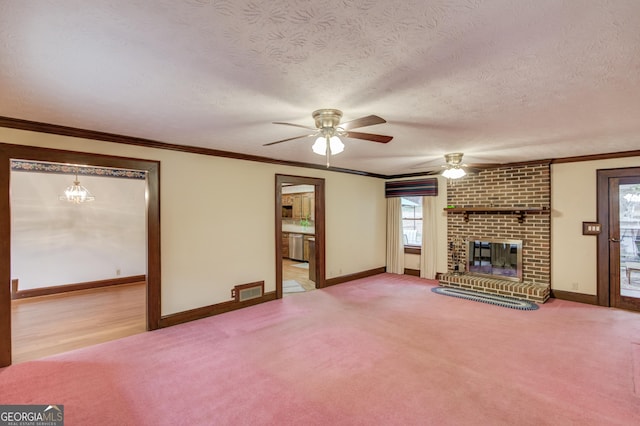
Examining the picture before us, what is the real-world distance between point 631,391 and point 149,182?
5.25 meters

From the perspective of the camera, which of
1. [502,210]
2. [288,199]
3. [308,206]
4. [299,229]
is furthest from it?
[288,199]

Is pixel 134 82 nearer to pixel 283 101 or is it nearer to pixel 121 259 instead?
pixel 283 101

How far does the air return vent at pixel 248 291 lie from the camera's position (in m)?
4.75

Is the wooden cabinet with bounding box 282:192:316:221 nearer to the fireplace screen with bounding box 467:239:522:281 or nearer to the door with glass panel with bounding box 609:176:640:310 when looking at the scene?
the fireplace screen with bounding box 467:239:522:281

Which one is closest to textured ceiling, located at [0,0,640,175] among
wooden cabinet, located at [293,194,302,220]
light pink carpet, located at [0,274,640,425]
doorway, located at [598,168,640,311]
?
doorway, located at [598,168,640,311]

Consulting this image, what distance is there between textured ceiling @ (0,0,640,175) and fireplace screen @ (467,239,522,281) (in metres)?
2.72

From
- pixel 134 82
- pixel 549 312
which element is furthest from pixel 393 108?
pixel 549 312

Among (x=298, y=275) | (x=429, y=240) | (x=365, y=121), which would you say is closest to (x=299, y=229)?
(x=298, y=275)

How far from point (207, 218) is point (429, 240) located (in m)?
4.55

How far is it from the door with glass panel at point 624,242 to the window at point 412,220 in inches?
126

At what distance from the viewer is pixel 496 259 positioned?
5828mm

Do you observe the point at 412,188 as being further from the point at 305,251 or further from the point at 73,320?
the point at 73,320

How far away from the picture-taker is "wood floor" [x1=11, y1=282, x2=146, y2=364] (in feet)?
11.6

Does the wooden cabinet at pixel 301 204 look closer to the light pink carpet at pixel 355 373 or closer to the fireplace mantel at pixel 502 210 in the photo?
the fireplace mantel at pixel 502 210
